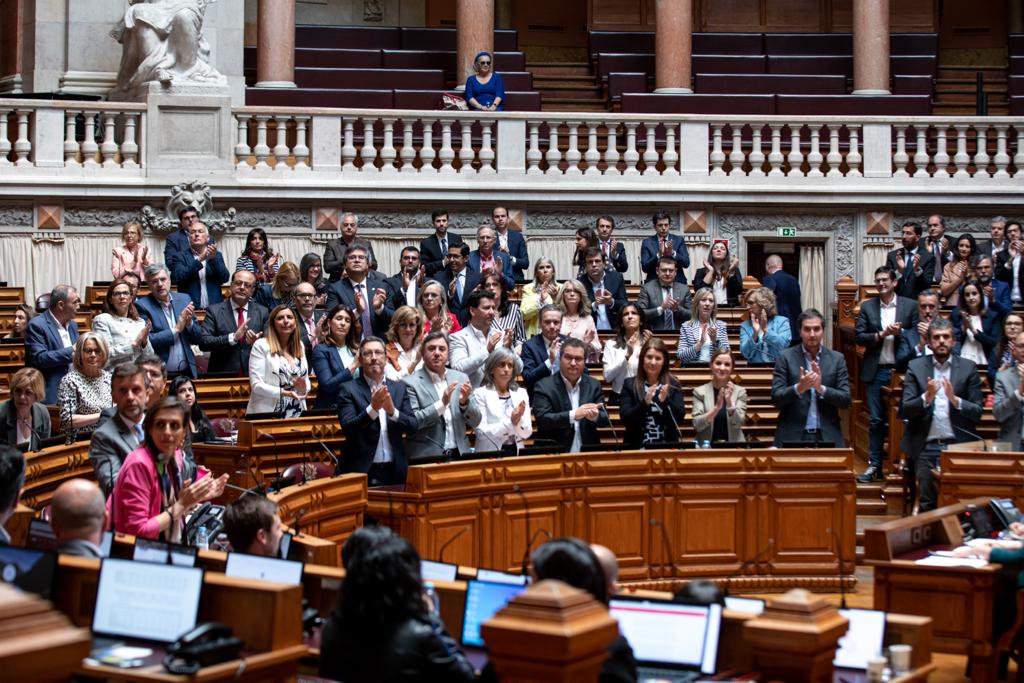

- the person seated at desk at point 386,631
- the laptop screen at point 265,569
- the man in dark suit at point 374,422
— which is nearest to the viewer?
the person seated at desk at point 386,631

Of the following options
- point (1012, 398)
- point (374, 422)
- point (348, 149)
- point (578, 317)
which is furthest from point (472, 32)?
point (374, 422)

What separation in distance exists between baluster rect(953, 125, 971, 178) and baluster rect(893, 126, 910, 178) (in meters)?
0.49

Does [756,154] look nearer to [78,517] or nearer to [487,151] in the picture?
[487,151]

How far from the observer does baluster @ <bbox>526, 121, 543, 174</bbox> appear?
15.4 metres

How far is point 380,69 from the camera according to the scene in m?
17.6

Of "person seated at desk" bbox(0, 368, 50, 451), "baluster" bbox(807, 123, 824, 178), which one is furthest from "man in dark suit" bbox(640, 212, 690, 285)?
"person seated at desk" bbox(0, 368, 50, 451)

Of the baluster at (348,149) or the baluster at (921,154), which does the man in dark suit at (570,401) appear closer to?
the baluster at (348,149)

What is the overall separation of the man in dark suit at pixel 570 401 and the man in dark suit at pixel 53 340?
9.65ft

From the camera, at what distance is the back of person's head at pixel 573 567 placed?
4676 mm

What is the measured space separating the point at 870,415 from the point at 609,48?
360 inches

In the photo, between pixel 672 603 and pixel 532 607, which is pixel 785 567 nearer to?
pixel 672 603

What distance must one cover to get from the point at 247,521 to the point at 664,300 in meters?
6.86

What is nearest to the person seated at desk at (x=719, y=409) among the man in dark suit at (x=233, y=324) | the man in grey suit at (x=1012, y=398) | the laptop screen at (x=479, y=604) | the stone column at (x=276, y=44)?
the man in grey suit at (x=1012, y=398)

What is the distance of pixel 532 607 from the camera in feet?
13.9
